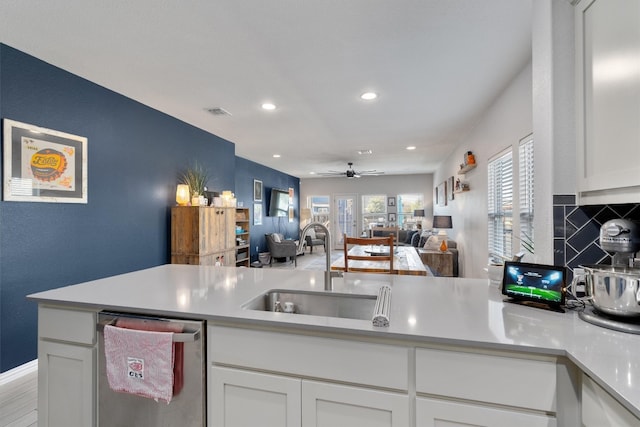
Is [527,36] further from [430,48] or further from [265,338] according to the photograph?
[265,338]

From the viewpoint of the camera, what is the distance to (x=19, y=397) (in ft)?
7.03

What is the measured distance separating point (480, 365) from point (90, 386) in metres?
1.66

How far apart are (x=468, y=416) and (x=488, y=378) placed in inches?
5.6

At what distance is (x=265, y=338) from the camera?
1149mm

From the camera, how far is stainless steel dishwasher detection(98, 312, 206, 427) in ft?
3.98

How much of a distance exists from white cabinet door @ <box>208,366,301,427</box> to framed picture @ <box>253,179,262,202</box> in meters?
6.52

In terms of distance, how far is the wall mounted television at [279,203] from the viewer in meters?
8.33

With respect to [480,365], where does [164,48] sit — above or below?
above

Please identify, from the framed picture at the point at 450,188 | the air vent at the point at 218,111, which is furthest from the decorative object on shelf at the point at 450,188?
the air vent at the point at 218,111

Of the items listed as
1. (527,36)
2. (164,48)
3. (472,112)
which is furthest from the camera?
(472,112)

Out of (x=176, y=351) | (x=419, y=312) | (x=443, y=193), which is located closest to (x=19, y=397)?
(x=176, y=351)

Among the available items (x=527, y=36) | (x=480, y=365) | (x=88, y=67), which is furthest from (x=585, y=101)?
(x=88, y=67)

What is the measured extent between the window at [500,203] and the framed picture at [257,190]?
5390 mm

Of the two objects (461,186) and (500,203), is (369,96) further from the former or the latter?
(461,186)
